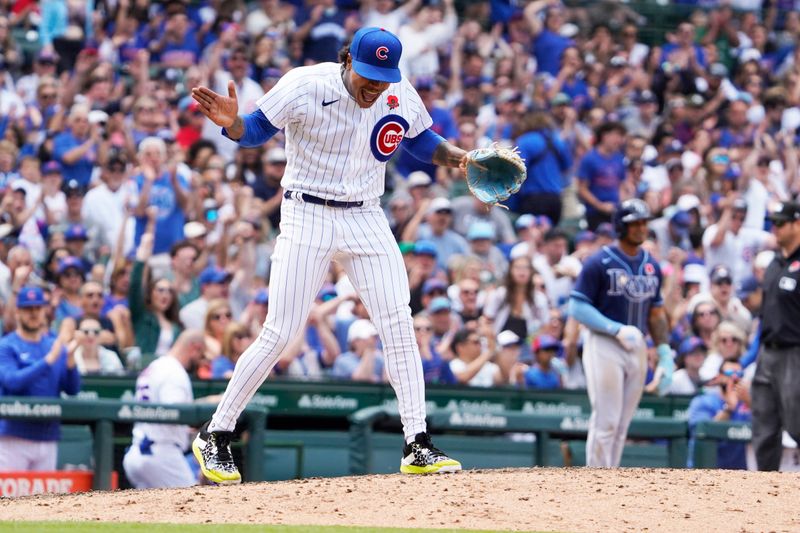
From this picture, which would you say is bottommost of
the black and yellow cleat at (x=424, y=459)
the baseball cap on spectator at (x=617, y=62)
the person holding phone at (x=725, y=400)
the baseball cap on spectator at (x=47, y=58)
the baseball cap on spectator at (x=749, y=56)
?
the black and yellow cleat at (x=424, y=459)

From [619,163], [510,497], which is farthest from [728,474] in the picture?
[619,163]

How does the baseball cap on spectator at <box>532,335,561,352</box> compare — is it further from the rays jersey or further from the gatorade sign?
the gatorade sign

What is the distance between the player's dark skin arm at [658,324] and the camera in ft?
29.3

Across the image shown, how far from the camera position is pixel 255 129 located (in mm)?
6035

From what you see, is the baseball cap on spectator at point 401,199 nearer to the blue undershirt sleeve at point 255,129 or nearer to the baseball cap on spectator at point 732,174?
the baseball cap on spectator at point 732,174

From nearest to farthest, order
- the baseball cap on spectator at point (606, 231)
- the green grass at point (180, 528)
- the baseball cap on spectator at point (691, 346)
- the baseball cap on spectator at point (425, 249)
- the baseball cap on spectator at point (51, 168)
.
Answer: the green grass at point (180, 528), the baseball cap on spectator at point (691, 346), the baseball cap on spectator at point (425, 249), the baseball cap on spectator at point (51, 168), the baseball cap on spectator at point (606, 231)

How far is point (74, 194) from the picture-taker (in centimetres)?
1162

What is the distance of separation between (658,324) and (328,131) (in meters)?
3.61

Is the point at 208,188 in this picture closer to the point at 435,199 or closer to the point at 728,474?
the point at 435,199

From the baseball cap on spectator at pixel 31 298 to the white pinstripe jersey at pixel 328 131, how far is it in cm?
293

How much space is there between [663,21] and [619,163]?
549 centimetres

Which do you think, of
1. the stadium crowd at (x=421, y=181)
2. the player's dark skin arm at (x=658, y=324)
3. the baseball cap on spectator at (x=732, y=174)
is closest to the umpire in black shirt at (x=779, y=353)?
the player's dark skin arm at (x=658, y=324)

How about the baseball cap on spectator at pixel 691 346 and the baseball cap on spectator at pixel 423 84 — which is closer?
the baseball cap on spectator at pixel 691 346

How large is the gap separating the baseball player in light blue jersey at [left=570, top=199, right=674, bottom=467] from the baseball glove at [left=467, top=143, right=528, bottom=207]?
2.18 meters
